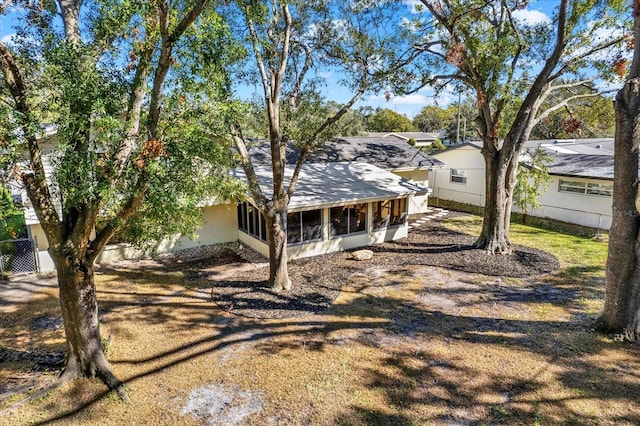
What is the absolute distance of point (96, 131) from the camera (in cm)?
549

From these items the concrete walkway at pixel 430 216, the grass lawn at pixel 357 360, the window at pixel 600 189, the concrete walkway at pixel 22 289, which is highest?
the window at pixel 600 189

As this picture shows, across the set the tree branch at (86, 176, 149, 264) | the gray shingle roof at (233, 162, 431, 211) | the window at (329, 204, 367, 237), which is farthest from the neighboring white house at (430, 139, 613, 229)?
the tree branch at (86, 176, 149, 264)

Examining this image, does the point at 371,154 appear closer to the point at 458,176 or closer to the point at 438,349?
the point at 458,176

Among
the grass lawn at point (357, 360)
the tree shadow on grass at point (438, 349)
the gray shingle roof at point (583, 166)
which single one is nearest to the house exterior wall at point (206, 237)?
the grass lawn at point (357, 360)

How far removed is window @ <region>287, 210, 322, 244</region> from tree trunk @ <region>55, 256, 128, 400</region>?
7892 millimetres

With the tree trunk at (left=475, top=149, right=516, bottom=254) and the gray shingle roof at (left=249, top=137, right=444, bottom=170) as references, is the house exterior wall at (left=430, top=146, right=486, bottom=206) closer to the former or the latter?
the gray shingle roof at (left=249, top=137, right=444, bottom=170)

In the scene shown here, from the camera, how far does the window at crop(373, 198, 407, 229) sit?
16109mm

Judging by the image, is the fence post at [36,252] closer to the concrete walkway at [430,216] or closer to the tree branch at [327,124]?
the tree branch at [327,124]

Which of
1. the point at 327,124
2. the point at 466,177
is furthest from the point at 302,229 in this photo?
the point at 466,177

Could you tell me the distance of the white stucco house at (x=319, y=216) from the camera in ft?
45.9

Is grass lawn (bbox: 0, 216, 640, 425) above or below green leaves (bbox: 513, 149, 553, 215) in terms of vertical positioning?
below

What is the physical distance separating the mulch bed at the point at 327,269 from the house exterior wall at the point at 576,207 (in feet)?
19.3

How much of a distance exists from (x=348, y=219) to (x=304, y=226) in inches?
82.2

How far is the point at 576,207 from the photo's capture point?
18.9 meters
